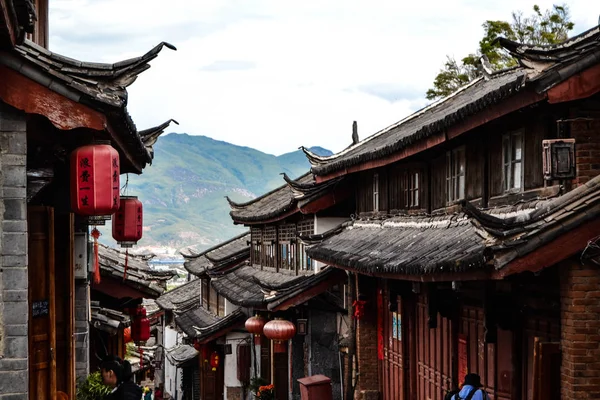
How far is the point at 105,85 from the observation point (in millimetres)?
9758

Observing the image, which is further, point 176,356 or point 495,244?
point 176,356

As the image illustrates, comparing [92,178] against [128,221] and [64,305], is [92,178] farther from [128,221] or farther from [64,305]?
[128,221]

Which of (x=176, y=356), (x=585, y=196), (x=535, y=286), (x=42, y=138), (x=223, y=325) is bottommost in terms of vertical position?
(x=176, y=356)

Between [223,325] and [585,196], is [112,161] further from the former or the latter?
[223,325]

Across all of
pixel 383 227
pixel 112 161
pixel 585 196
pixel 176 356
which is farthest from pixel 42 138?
pixel 176 356

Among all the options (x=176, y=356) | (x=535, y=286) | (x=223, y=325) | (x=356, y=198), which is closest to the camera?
(x=535, y=286)

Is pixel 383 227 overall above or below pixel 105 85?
below

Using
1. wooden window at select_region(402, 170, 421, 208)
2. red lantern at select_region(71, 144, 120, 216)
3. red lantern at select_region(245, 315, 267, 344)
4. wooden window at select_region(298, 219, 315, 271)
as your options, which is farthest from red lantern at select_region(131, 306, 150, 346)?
red lantern at select_region(71, 144, 120, 216)

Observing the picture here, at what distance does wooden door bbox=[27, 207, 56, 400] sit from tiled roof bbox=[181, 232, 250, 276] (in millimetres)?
30409

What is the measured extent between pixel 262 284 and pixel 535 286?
14.6 m

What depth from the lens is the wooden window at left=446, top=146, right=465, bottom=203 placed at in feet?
51.0

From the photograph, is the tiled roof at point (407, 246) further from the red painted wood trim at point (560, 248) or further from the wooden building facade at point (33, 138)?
the wooden building facade at point (33, 138)

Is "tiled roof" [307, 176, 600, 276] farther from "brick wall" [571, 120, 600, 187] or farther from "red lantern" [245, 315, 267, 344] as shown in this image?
"red lantern" [245, 315, 267, 344]

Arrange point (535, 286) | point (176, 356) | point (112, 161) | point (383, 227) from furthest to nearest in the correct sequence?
1. point (176, 356)
2. point (383, 227)
3. point (535, 286)
4. point (112, 161)
